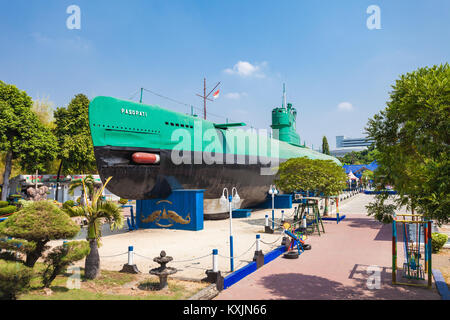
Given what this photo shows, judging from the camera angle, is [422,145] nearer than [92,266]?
Yes

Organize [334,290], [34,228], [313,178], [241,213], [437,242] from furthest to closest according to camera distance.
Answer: [241,213] → [313,178] → [437,242] → [334,290] → [34,228]

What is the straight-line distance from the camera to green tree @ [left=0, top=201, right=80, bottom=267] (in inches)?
333

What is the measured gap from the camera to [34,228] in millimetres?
8492

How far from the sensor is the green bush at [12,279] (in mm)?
7383

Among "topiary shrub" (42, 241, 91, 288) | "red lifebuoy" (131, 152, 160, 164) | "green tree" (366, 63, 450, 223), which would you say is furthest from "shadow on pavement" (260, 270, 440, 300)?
"red lifebuoy" (131, 152, 160, 164)

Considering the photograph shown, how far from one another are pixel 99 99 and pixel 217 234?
430 inches

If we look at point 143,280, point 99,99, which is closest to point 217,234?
point 143,280

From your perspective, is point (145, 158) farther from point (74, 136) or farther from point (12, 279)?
point (74, 136)

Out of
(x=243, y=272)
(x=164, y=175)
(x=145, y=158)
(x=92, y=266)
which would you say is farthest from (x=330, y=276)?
(x=164, y=175)

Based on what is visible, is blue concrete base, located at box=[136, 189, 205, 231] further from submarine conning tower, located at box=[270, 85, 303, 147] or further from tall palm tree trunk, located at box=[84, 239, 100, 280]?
submarine conning tower, located at box=[270, 85, 303, 147]

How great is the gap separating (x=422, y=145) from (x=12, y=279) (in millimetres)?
10564

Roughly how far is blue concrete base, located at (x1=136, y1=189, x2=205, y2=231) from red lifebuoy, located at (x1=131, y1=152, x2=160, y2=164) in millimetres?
2942

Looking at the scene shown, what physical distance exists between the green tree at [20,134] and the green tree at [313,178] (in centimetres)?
3027

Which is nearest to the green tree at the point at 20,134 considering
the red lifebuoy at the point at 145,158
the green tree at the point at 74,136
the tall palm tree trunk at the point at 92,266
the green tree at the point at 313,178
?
the green tree at the point at 74,136
